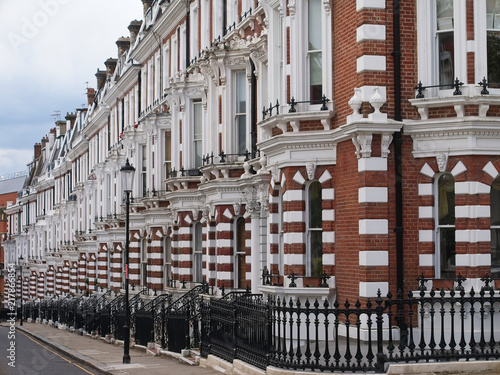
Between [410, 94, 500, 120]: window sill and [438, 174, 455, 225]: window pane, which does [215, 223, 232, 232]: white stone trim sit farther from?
[410, 94, 500, 120]: window sill

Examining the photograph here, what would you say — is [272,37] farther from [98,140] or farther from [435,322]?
[98,140]

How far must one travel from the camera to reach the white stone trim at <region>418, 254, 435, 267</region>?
722 inches

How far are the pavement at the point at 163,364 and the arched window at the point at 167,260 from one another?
3.57m

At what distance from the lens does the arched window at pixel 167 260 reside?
124 ft

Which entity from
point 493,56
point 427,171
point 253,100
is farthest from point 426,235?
point 253,100

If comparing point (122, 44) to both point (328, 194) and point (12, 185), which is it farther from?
point (12, 185)

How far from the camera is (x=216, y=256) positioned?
29500 mm

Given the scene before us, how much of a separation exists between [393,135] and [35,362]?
50.1 ft

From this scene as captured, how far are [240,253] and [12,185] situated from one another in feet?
342

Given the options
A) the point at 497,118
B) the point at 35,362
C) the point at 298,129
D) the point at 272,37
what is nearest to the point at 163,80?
the point at 35,362

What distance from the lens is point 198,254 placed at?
1312 inches

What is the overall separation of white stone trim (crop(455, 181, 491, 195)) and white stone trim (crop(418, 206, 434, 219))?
0.67m

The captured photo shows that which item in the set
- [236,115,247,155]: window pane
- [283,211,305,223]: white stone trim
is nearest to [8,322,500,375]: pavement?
[283,211,305,223]: white stone trim

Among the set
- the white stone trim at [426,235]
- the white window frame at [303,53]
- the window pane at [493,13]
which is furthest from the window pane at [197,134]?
the window pane at [493,13]
